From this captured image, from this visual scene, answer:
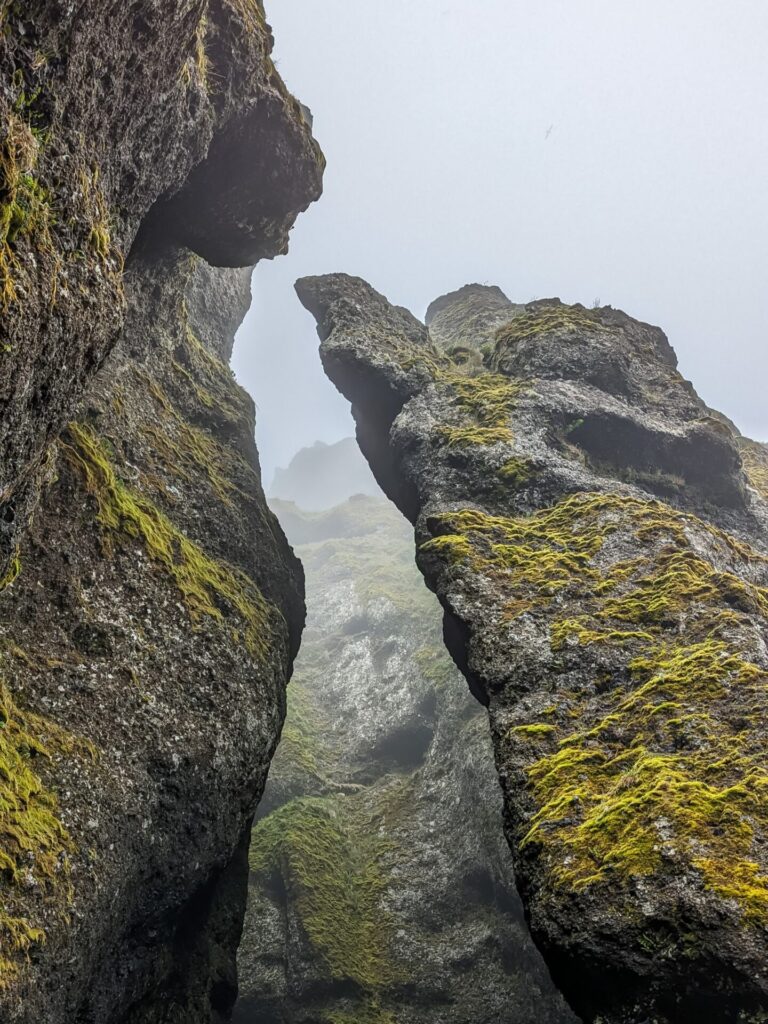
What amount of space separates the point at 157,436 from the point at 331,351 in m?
8.96

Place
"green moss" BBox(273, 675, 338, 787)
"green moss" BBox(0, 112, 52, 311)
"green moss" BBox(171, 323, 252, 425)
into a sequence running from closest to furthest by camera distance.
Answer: "green moss" BBox(0, 112, 52, 311)
"green moss" BBox(171, 323, 252, 425)
"green moss" BBox(273, 675, 338, 787)

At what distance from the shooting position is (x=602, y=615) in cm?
1255

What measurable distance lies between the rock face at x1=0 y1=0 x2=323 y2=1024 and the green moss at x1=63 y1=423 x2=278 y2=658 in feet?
0.24

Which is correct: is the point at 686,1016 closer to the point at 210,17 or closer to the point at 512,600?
the point at 512,600

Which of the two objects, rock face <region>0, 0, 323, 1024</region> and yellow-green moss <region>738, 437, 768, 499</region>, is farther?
yellow-green moss <region>738, 437, 768, 499</region>

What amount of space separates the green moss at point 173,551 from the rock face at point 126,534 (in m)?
0.07

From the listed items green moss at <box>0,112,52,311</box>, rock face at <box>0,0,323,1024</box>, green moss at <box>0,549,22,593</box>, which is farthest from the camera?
green moss at <box>0,549,22,593</box>

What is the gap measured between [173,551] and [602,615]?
990 centimetres

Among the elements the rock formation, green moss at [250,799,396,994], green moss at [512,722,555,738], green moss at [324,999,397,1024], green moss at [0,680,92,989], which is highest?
the rock formation

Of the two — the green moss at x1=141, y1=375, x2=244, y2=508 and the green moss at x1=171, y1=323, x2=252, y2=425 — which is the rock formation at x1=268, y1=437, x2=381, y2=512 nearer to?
the green moss at x1=171, y1=323, x2=252, y2=425

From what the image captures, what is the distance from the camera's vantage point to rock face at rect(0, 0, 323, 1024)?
7.55 m

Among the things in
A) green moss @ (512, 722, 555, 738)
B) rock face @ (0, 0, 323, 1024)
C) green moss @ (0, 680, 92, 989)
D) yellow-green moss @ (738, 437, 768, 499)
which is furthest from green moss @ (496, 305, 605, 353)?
green moss @ (0, 680, 92, 989)

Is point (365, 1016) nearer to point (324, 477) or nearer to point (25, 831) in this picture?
point (25, 831)

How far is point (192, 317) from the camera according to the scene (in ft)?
86.0
